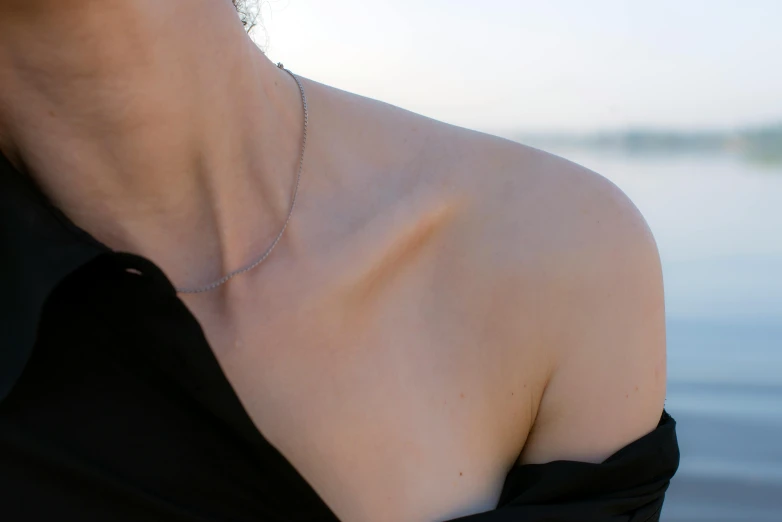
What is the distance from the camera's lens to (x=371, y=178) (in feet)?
3.66

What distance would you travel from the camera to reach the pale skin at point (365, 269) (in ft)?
3.25

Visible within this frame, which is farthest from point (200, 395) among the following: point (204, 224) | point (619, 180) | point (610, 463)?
point (619, 180)

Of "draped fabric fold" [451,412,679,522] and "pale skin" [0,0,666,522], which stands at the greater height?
"pale skin" [0,0,666,522]

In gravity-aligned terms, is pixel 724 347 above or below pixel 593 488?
below

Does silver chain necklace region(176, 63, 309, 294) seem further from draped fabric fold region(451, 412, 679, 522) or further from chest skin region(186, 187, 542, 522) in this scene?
draped fabric fold region(451, 412, 679, 522)

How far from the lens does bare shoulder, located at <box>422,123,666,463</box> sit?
1.03 metres

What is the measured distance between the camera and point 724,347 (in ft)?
10.4

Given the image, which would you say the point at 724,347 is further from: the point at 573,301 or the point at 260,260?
the point at 260,260

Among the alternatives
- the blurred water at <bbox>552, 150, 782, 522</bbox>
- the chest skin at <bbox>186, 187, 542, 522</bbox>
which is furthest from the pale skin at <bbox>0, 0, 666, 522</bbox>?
the blurred water at <bbox>552, 150, 782, 522</bbox>

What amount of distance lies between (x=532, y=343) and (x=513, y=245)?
124 mm

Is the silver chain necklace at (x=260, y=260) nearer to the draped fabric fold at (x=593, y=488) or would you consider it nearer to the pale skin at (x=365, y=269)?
the pale skin at (x=365, y=269)

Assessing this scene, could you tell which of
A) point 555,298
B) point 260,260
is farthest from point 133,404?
point 555,298

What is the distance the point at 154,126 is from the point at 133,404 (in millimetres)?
319

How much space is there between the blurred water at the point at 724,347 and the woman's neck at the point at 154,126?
65.3 inches
